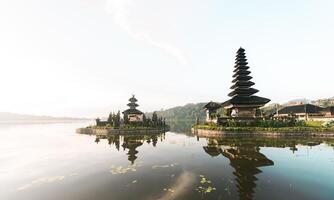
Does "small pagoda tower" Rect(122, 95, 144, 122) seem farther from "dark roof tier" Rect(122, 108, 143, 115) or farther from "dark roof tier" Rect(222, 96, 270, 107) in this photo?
"dark roof tier" Rect(222, 96, 270, 107)

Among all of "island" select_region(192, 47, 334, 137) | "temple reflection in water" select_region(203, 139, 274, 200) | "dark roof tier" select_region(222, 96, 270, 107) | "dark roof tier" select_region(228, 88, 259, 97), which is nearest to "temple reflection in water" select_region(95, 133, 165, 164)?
"temple reflection in water" select_region(203, 139, 274, 200)

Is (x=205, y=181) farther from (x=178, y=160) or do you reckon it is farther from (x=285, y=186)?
(x=178, y=160)

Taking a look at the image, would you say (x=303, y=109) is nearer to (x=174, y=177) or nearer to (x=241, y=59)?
(x=241, y=59)

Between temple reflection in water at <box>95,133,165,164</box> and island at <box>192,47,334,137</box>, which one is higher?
island at <box>192,47,334,137</box>

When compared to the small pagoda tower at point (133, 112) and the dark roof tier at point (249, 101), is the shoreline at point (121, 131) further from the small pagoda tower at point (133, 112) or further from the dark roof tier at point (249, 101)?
the dark roof tier at point (249, 101)

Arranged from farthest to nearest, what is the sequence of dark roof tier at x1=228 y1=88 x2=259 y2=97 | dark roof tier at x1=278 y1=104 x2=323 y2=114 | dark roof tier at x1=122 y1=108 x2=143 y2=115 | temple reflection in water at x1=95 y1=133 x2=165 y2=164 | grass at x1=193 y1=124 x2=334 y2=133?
dark roof tier at x1=278 y1=104 x2=323 y2=114, dark roof tier at x1=122 y1=108 x2=143 y2=115, dark roof tier at x1=228 y1=88 x2=259 y2=97, grass at x1=193 y1=124 x2=334 y2=133, temple reflection in water at x1=95 y1=133 x2=165 y2=164

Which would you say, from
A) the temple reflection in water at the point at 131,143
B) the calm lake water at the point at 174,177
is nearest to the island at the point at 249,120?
the temple reflection in water at the point at 131,143

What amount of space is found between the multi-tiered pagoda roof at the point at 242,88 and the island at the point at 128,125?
60.7ft

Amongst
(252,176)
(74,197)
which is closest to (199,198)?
(252,176)

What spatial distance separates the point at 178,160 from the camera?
65.8ft

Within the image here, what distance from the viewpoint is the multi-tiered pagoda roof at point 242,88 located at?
140ft

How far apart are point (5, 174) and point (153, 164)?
11.3 metres

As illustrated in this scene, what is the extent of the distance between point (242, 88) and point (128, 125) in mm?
26842

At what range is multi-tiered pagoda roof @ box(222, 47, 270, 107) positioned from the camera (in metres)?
42.8
